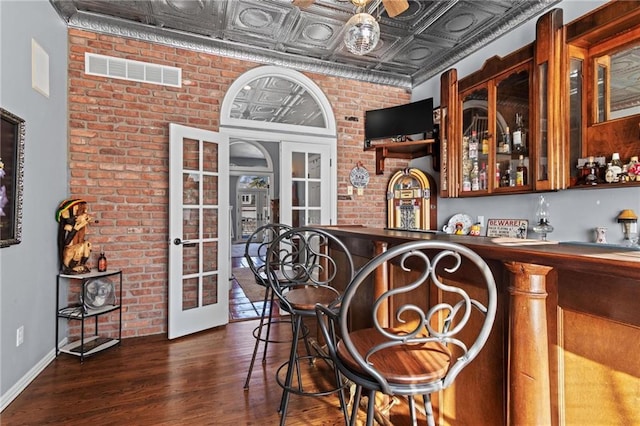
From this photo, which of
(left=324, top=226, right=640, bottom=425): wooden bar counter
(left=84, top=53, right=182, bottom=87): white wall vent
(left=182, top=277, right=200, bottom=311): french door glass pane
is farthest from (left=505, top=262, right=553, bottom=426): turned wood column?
(left=84, top=53, right=182, bottom=87): white wall vent

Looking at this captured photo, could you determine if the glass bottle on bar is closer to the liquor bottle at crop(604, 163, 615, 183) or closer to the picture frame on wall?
the liquor bottle at crop(604, 163, 615, 183)

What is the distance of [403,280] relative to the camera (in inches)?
68.0

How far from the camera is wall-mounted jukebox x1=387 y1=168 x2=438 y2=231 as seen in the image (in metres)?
4.04

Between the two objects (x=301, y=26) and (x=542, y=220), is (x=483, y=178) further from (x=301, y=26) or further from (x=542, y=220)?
(x=301, y=26)

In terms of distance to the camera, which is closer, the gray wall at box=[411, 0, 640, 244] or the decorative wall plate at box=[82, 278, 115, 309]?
the gray wall at box=[411, 0, 640, 244]

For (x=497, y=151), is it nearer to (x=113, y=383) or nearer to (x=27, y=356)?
(x=113, y=383)

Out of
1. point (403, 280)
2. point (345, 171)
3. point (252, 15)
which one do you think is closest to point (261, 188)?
point (345, 171)

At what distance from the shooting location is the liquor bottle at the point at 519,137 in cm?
283

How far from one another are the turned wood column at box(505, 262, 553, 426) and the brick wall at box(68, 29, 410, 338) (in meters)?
3.15

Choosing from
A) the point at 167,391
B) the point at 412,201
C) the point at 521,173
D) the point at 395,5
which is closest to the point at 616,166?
the point at 521,173

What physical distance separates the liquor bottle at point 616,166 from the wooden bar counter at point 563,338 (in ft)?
5.08

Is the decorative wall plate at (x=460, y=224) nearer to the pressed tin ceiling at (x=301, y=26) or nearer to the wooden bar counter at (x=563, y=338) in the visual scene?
the pressed tin ceiling at (x=301, y=26)

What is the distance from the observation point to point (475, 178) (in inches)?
131

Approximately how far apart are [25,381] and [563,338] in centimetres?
309
